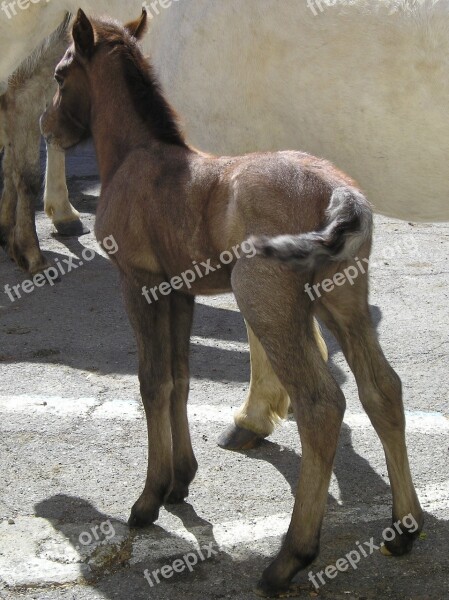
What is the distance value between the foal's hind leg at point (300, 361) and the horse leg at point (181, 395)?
621 mm

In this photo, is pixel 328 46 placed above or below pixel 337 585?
above

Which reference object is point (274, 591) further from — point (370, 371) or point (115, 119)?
point (115, 119)

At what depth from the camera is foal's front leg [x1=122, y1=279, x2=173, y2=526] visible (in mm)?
3212

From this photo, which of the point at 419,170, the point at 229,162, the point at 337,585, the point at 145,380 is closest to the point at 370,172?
the point at 419,170

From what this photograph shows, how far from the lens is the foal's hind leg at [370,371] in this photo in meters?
3.00

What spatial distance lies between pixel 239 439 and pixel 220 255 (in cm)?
129

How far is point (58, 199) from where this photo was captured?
679 centimetres

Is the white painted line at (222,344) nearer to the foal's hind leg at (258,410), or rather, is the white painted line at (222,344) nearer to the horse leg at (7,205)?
the foal's hind leg at (258,410)

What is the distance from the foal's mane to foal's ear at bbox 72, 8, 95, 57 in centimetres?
4

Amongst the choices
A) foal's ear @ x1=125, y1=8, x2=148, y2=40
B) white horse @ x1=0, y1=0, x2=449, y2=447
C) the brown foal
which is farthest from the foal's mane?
white horse @ x1=0, y1=0, x2=449, y2=447

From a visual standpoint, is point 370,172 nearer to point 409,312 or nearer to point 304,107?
point 304,107

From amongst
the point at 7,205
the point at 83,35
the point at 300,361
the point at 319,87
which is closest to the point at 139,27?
the point at 83,35

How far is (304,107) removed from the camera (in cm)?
379

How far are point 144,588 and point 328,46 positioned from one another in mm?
2168
